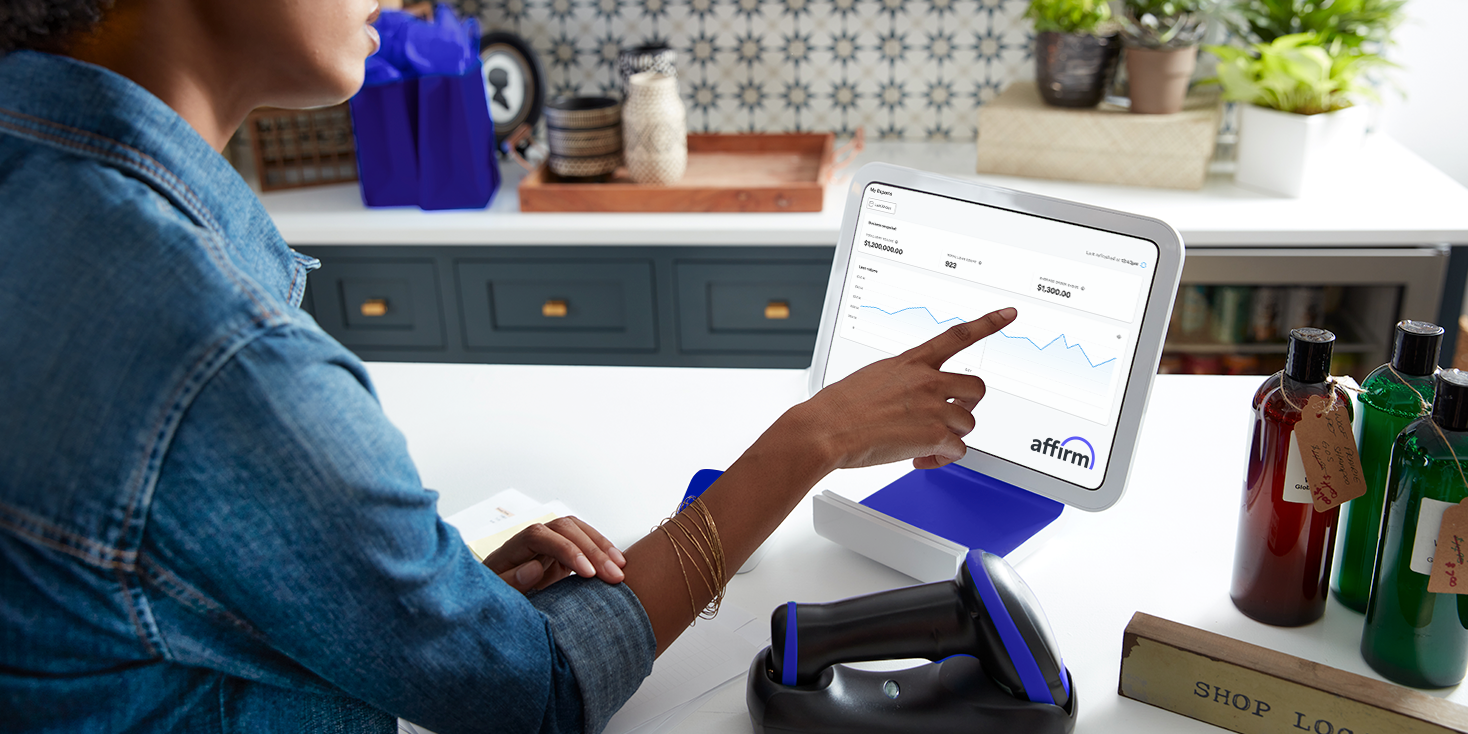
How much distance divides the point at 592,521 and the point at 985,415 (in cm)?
43

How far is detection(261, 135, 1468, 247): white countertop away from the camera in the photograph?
77.2 inches

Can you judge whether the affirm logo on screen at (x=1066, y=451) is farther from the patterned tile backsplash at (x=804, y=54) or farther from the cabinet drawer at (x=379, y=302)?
the patterned tile backsplash at (x=804, y=54)

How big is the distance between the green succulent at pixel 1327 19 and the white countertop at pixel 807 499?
113 centimetres

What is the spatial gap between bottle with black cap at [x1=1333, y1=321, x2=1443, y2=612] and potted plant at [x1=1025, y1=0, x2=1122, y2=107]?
145 cm

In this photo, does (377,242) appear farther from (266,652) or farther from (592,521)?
(266,652)

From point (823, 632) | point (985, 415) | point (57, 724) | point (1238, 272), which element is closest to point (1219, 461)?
point (985, 415)

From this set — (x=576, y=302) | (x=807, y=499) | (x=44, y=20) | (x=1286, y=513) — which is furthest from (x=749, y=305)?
(x=44, y=20)

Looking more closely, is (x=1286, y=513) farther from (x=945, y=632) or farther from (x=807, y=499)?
(x=807, y=499)

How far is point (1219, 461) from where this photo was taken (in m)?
1.20

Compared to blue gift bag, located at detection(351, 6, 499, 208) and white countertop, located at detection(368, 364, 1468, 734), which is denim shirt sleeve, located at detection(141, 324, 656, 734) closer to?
white countertop, located at detection(368, 364, 1468, 734)

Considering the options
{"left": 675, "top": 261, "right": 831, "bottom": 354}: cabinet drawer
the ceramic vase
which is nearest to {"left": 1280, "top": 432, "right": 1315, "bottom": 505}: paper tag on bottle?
{"left": 675, "top": 261, "right": 831, "bottom": 354}: cabinet drawer

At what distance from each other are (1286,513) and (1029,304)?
0.29 metres

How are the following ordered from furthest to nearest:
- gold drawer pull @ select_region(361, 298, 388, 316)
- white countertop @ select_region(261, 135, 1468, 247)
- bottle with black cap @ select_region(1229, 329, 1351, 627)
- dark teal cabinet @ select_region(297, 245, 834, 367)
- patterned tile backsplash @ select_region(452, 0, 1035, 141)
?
patterned tile backsplash @ select_region(452, 0, 1035, 141)
gold drawer pull @ select_region(361, 298, 388, 316)
dark teal cabinet @ select_region(297, 245, 834, 367)
white countertop @ select_region(261, 135, 1468, 247)
bottle with black cap @ select_region(1229, 329, 1351, 627)

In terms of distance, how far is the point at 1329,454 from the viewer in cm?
83
